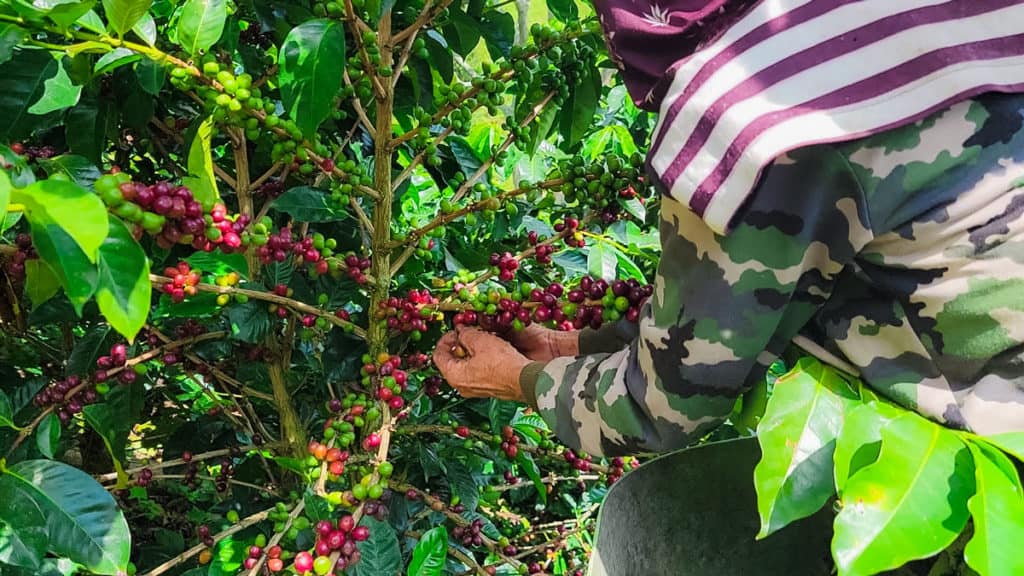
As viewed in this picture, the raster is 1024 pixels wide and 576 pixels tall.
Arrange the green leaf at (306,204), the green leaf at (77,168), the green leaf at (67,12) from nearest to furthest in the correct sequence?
the green leaf at (67,12) → the green leaf at (77,168) → the green leaf at (306,204)

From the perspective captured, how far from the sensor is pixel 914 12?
867 mm

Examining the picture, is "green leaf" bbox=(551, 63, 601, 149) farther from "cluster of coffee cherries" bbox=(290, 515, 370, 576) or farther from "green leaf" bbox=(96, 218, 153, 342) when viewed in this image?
"green leaf" bbox=(96, 218, 153, 342)

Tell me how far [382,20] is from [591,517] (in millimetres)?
1552

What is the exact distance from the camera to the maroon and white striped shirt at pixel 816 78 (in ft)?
2.73

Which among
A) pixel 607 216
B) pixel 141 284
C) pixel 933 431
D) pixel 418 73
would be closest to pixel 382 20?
pixel 418 73

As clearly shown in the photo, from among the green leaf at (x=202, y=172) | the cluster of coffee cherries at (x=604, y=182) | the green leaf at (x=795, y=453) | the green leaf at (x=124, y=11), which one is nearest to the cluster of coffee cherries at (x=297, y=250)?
the green leaf at (x=202, y=172)

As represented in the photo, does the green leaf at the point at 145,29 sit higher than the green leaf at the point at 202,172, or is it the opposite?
the green leaf at the point at 145,29

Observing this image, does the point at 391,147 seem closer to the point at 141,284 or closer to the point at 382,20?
the point at 382,20

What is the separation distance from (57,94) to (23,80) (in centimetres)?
7

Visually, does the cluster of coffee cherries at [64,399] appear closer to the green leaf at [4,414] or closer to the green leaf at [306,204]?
the green leaf at [4,414]

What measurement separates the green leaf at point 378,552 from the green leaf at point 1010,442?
3.16 feet

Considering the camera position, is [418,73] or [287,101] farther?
[418,73]

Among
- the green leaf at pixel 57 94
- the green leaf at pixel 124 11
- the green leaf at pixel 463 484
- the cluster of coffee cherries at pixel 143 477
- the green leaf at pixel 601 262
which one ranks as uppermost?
the green leaf at pixel 124 11

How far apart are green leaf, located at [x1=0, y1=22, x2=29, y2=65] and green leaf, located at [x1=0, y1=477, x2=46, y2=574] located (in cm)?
55
